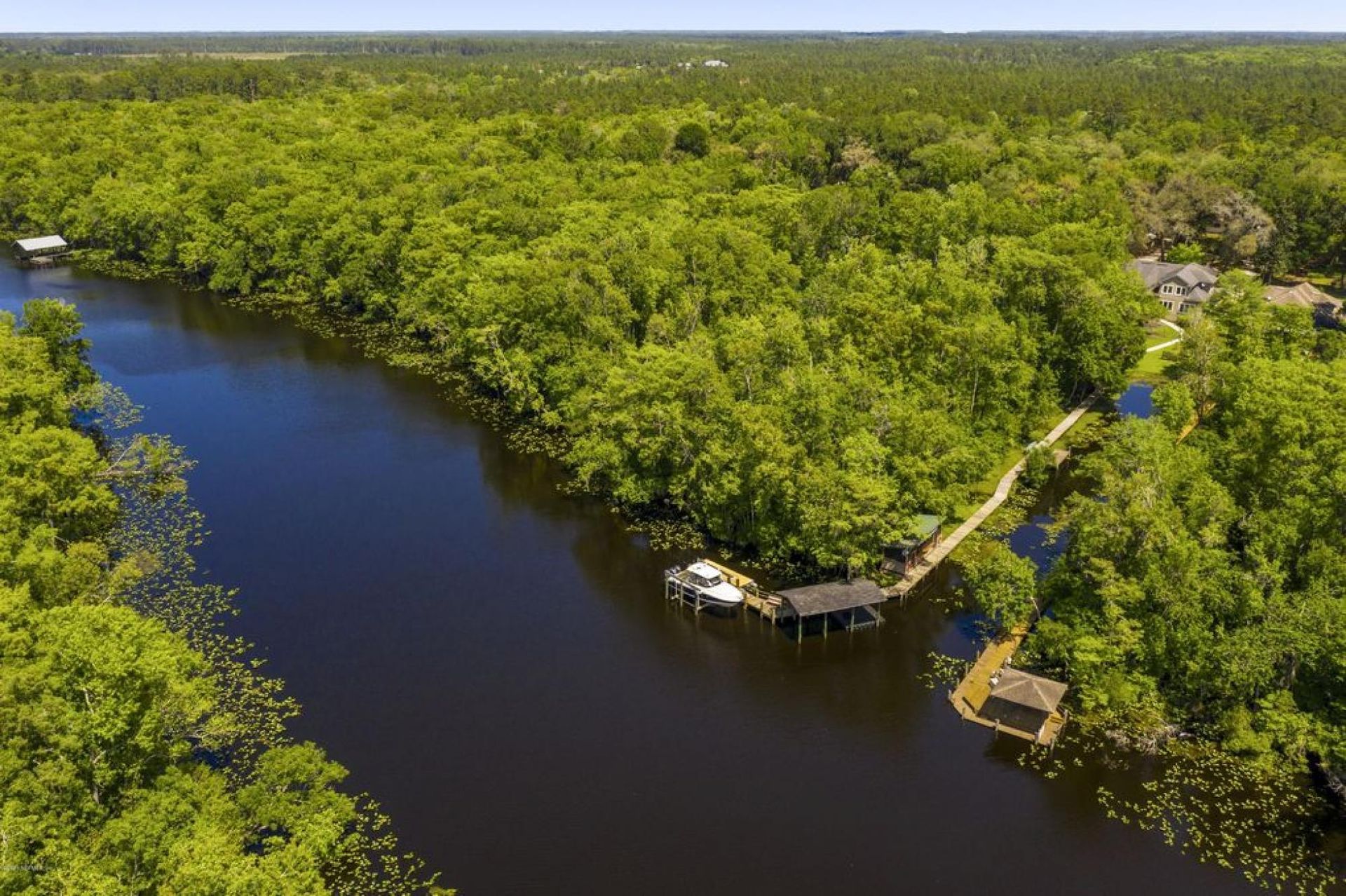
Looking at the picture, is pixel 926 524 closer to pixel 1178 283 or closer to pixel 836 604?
pixel 836 604

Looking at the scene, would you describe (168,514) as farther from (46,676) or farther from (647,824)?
(647,824)

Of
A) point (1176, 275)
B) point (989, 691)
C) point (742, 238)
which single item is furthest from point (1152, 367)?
point (989, 691)

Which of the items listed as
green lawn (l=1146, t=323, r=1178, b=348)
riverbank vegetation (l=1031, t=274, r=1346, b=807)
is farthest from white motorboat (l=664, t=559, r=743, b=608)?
green lawn (l=1146, t=323, r=1178, b=348)

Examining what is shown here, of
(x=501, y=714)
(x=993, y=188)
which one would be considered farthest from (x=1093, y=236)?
(x=501, y=714)

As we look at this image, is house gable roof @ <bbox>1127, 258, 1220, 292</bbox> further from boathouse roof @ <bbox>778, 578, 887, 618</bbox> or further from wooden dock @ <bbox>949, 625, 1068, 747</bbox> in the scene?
boathouse roof @ <bbox>778, 578, 887, 618</bbox>

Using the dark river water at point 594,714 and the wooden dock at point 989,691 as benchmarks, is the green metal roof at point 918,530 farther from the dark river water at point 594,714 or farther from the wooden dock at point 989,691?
the wooden dock at point 989,691

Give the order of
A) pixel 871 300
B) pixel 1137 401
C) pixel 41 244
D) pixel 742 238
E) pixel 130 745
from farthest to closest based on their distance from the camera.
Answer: pixel 41 244, pixel 742 238, pixel 1137 401, pixel 871 300, pixel 130 745

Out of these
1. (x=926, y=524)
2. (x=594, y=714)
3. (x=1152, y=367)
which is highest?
(x=1152, y=367)

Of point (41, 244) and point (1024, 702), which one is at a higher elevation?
point (41, 244)
